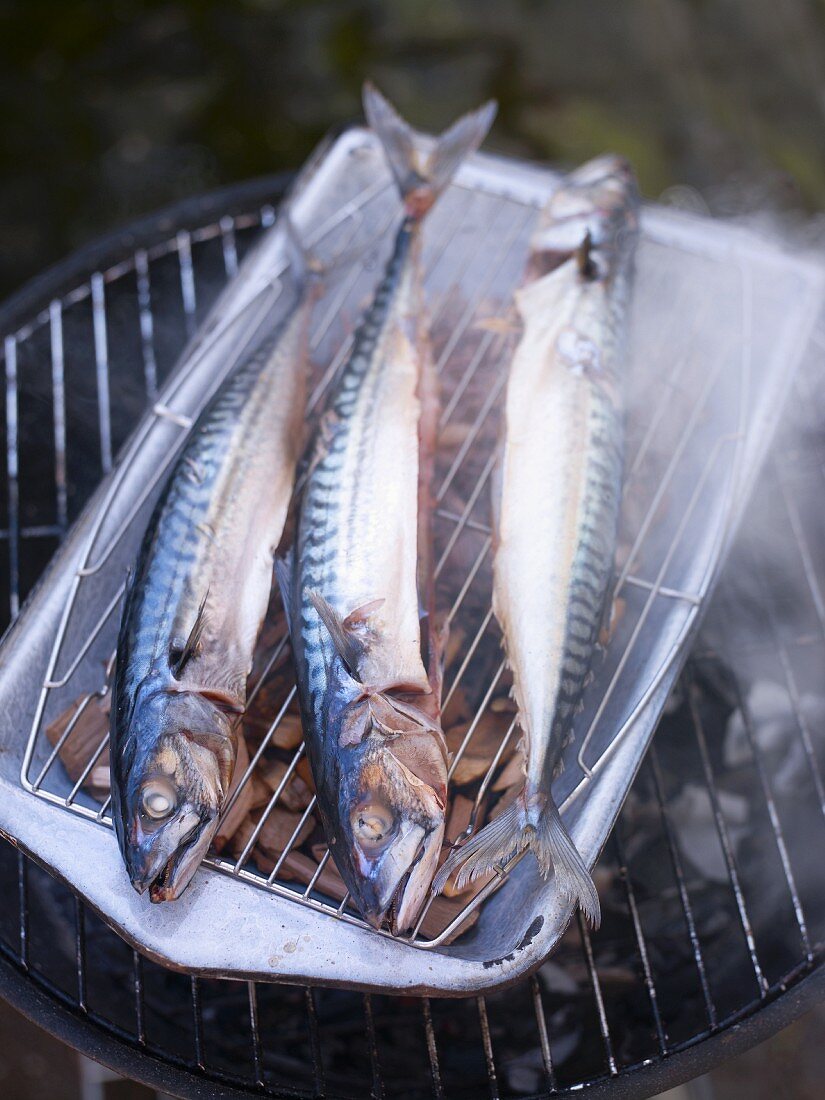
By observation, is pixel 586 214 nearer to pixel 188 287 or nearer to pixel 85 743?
pixel 188 287

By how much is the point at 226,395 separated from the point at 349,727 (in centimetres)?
121

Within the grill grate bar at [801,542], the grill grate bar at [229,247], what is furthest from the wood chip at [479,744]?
the grill grate bar at [229,247]

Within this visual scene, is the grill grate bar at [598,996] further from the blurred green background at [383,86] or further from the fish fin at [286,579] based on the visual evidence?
the blurred green background at [383,86]

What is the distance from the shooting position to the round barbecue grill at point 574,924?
227 cm

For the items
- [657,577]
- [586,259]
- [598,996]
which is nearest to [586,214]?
[586,259]

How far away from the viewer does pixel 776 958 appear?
2.65 metres

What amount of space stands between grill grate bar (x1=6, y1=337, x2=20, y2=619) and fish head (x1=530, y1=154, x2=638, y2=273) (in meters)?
2.06

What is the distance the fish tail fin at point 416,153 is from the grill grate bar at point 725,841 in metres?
1.99

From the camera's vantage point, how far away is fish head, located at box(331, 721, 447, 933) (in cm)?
188

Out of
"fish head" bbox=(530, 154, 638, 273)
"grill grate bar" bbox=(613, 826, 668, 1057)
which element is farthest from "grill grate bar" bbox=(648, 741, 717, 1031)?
"fish head" bbox=(530, 154, 638, 273)

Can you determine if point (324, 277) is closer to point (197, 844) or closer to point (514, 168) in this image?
point (514, 168)

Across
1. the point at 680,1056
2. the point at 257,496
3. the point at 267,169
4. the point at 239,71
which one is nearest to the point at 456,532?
the point at 257,496

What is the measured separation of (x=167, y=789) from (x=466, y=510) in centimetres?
123

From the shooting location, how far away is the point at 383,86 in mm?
5262
